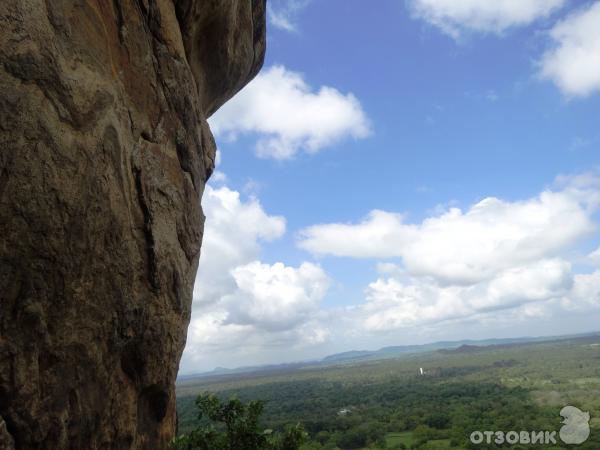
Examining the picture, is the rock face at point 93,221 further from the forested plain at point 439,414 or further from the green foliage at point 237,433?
the forested plain at point 439,414

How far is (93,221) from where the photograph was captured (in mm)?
7227

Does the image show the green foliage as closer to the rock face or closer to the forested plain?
the rock face

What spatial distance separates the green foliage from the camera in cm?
1027

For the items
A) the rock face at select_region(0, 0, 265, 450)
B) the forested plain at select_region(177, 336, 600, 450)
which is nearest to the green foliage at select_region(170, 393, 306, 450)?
the rock face at select_region(0, 0, 265, 450)

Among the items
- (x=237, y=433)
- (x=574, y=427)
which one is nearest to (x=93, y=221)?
(x=237, y=433)

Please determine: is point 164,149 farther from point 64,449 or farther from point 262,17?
point 262,17

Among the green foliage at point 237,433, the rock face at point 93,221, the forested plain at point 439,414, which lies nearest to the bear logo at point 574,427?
the forested plain at point 439,414

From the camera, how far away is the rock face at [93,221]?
622 centimetres

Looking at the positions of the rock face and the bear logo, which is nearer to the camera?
the rock face

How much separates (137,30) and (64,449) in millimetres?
8236

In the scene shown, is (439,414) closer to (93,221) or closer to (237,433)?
(237,433)

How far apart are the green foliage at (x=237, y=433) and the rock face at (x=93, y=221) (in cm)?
80

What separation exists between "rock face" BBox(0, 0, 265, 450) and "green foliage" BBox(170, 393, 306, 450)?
0.80m

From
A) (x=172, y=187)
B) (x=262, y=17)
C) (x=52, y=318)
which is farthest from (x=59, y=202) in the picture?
(x=262, y=17)
